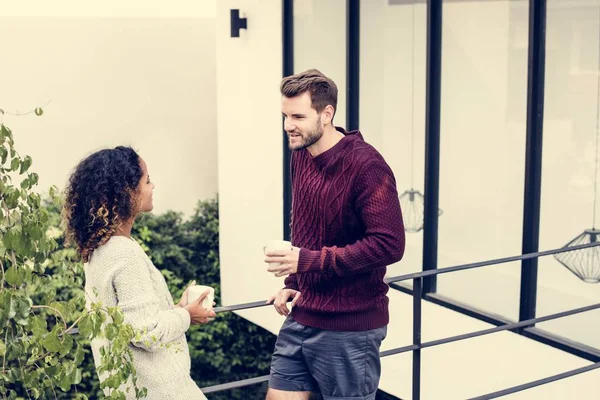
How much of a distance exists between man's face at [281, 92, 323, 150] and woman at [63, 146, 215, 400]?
477mm

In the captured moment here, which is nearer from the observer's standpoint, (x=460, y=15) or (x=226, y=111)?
(x=460, y=15)

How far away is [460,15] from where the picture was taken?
5.82m

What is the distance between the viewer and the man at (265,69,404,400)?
2646 mm

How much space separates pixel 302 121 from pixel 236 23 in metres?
5.78

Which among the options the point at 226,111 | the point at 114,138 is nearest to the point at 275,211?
the point at 226,111

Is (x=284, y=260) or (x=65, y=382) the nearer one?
(x=65, y=382)

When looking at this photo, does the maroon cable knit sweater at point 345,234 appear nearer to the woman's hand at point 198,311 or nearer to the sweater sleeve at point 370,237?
the sweater sleeve at point 370,237

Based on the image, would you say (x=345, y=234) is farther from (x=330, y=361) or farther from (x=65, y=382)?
(x=65, y=382)

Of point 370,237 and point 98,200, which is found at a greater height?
point 98,200

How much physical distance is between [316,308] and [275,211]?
207 inches

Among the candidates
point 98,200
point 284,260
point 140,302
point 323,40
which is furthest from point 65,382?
point 323,40

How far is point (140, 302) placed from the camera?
235cm

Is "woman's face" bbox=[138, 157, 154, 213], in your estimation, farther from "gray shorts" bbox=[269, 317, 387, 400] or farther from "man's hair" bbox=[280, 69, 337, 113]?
"gray shorts" bbox=[269, 317, 387, 400]

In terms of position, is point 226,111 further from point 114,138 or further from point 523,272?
point 523,272
